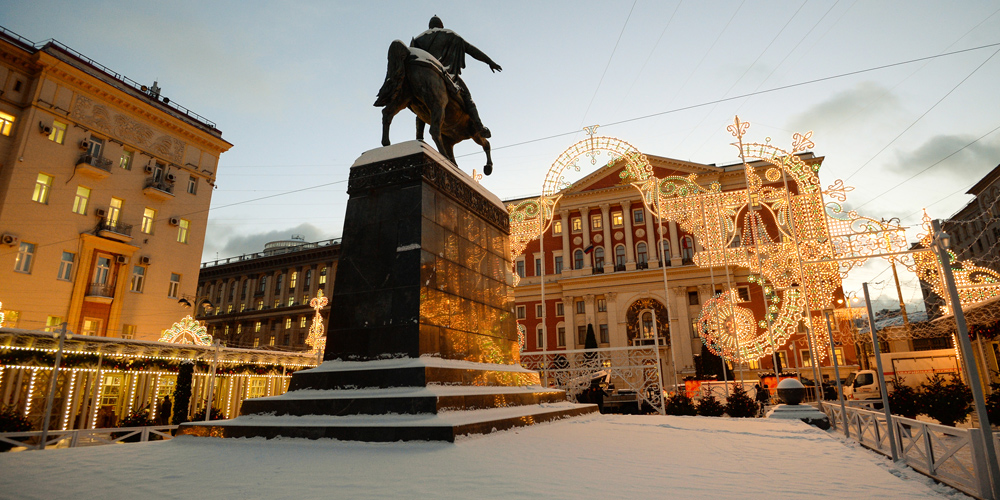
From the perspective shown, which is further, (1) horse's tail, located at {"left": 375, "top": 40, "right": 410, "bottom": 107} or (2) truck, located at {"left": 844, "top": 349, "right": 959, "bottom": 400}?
(2) truck, located at {"left": 844, "top": 349, "right": 959, "bottom": 400}

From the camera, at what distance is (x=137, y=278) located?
26.2 m

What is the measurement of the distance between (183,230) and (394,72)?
26.4 meters

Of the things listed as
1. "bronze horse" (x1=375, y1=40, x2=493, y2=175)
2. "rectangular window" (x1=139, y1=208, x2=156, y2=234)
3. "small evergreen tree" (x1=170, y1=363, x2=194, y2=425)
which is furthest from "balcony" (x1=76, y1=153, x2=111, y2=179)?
"bronze horse" (x1=375, y1=40, x2=493, y2=175)

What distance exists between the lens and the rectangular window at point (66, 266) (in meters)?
23.0

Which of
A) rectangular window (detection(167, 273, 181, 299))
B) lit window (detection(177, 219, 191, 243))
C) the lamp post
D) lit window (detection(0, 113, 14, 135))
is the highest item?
lit window (detection(0, 113, 14, 135))

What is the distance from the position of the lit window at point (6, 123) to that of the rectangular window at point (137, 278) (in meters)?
7.93

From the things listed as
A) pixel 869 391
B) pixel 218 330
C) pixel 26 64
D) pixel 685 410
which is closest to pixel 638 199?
pixel 869 391

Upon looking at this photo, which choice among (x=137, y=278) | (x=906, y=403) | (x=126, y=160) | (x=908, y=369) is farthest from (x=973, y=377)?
(x=126, y=160)

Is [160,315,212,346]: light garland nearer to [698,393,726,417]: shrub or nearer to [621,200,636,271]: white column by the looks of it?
[698,393,726,417]: shrub

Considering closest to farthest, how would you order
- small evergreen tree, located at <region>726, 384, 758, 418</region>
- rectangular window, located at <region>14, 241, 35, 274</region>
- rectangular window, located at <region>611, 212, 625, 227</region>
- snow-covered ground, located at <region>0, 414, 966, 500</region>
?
1. snow-covered ground, located at <region>0, 414, 966, 500</region>
2. small evergreen tree, located at <region>726, 384, 758, 418</region>
3. rectangular window, located at <region>14, 241, 35, 274</region>
4. rectangular window, located at <region>611, 212, 625, 227</region>

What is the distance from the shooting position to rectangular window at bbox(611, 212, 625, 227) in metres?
46.1

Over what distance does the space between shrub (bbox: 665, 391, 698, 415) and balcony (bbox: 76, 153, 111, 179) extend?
1094 inches

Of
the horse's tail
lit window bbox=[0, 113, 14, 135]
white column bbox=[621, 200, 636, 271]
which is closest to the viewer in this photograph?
the horse's tail

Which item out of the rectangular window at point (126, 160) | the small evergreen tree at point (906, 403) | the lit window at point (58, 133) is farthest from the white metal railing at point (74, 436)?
the small evergreen tree at point (906, 403)
